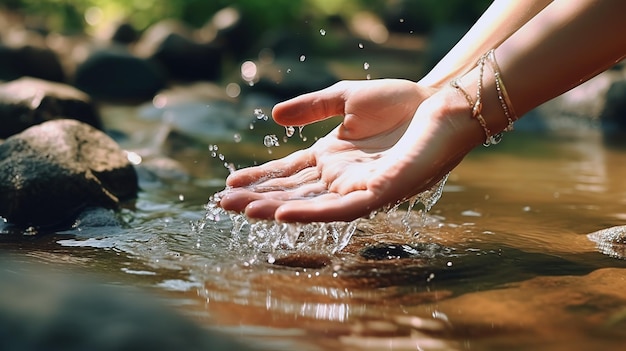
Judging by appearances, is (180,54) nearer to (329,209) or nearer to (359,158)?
(359,158)

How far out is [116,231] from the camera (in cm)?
371

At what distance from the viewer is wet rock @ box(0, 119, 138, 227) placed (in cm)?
389

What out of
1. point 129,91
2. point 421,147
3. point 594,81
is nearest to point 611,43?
point 421,147

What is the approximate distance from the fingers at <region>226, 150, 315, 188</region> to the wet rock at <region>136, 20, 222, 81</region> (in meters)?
9.45

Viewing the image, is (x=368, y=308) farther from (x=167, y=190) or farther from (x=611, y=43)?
(x=167, y=190)

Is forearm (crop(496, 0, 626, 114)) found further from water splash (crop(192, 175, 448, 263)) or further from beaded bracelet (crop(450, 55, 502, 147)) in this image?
water splash (crop(192, 175, 448, 263))

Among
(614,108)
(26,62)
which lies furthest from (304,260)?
(26,62)

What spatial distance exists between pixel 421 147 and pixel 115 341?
1440mm

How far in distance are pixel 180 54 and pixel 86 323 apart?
36.0ft

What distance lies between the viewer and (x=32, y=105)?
5695 mm

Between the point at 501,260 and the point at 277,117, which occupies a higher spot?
the point at 277,117

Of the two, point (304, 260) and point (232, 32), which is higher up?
point (232, 32)

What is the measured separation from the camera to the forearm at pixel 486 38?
357cm

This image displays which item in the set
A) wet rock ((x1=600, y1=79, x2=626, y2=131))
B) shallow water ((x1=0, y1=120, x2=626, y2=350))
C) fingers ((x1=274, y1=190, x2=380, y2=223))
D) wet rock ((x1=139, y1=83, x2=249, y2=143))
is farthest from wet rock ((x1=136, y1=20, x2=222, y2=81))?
fingers ((x1=274, y1=190, x2=380, y2=223))
